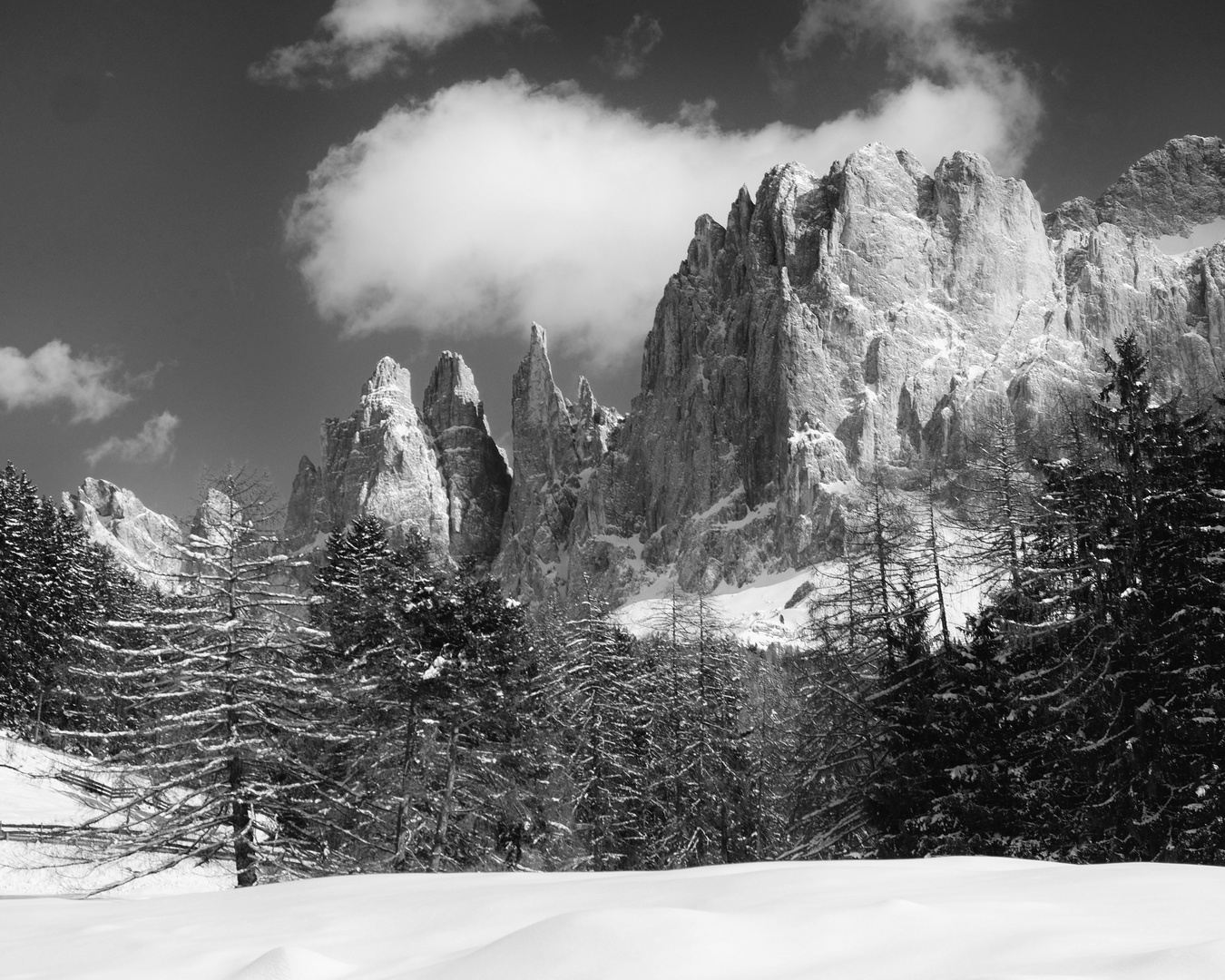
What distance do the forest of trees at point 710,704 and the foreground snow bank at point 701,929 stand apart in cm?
922

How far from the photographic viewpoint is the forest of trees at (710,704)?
16.8 m

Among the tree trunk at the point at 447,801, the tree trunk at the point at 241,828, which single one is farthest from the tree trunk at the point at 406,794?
the tree trunk at the point at 241,828

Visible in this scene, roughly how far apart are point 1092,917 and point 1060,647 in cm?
1641

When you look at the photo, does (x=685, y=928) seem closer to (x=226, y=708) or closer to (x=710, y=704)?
(x=226, y=708)

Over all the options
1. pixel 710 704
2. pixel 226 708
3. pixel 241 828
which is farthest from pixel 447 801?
pixel 710 704

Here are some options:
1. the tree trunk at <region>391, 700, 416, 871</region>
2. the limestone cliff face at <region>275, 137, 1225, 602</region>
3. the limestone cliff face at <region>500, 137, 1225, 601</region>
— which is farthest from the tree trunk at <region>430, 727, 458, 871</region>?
the limestone cliff face at <region>275, 137, 1225, 602</region>

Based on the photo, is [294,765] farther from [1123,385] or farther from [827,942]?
[1123,385]

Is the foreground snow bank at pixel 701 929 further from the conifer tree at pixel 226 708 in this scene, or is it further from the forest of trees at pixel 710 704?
the forest of trees at pixel 710 704

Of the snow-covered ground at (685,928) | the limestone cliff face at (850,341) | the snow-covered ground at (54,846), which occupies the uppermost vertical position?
the limestone cliff face at (850,341)

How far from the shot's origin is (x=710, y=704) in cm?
3138

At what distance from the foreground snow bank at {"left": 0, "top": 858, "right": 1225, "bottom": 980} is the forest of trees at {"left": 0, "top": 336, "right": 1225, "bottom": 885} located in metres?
9.22

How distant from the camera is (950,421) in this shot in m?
164

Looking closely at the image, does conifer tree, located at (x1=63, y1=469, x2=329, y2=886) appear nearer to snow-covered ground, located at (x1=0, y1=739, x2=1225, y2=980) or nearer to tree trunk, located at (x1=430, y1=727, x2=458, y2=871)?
tree trunk, located at (x1=430, y1=727, x2=458, y2=871)

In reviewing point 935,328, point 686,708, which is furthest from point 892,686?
point 935,328
